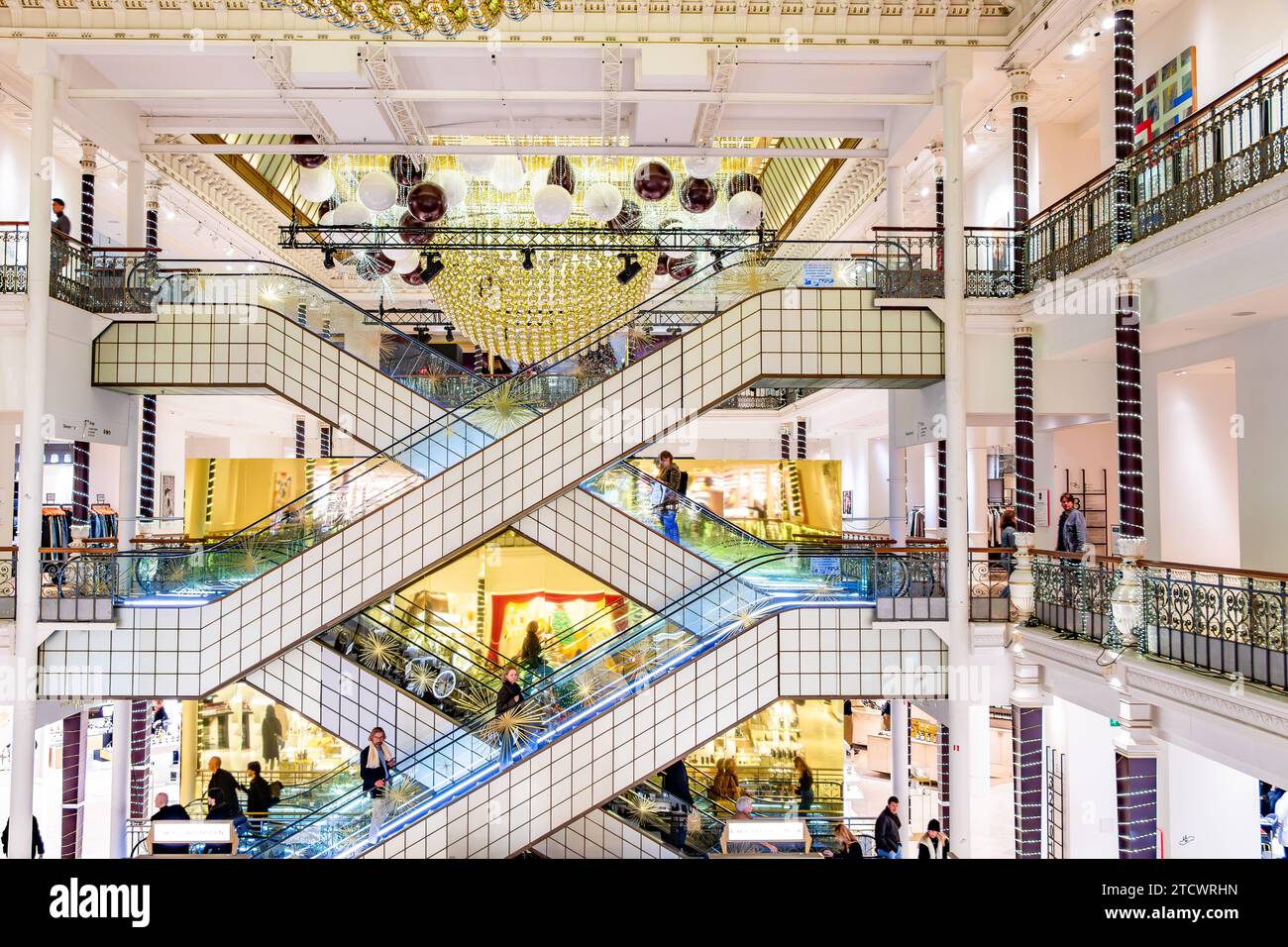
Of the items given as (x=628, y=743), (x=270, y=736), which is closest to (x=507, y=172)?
(x=628, y=743)

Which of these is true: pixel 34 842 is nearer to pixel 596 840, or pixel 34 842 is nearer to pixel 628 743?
pixel 596 840

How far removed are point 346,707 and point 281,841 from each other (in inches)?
74.5

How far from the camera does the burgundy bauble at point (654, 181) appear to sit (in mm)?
10133

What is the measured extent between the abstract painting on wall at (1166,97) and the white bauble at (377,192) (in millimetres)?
8628

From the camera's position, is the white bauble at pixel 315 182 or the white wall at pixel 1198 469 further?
the white wall at pixel 1198 469

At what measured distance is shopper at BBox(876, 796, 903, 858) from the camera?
1097cm

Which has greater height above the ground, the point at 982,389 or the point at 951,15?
the point at 951,15

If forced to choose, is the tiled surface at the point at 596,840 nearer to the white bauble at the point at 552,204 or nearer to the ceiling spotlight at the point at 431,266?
the white bauble at the point at 552,204

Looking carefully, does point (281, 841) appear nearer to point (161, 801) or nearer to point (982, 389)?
point (161, 801)

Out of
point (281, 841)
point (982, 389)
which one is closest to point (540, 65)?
point (982, 389)

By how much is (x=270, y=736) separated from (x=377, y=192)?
10.3m

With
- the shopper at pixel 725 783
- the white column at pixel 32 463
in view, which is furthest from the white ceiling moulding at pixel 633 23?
the shopper at pixel 725 783

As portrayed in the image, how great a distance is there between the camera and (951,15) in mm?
11156

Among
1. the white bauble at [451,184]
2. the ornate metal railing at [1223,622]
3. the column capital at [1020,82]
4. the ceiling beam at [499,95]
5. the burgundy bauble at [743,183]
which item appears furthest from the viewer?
the burgundy bauble at [743,183]
